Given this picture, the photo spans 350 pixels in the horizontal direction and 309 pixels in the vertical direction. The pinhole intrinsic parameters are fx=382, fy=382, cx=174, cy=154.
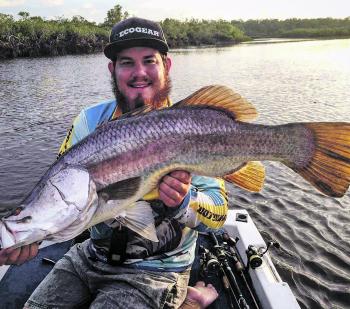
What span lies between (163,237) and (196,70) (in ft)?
106

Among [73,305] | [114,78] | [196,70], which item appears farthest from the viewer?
[196,70]

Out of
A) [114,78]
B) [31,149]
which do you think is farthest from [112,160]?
[31,149]

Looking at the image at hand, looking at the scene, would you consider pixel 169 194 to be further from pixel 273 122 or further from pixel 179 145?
pixel 273 122

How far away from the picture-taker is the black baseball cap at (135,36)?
360 centimetres

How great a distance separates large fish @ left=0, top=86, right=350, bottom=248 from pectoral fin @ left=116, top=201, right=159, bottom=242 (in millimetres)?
121

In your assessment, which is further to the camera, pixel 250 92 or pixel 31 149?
pixel 250 92

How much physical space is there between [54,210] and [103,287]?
126 centimetres

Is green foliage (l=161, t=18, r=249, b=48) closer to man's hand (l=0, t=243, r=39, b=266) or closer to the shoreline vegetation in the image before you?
the shoreline vegetation

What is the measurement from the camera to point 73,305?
11.3ft

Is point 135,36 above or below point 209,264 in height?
above

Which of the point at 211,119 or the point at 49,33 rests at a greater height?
the point at 211,119

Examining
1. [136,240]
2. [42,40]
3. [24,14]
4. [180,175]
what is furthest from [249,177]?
[24,14]

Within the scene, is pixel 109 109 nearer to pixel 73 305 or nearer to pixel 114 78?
pixel 114 78

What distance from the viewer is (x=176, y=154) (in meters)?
2.59
